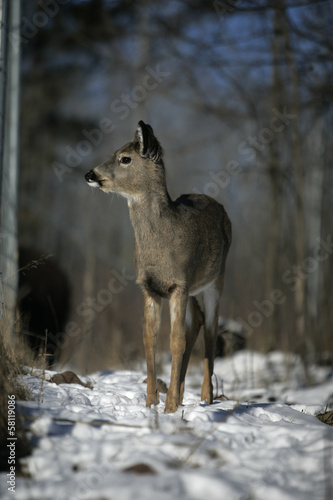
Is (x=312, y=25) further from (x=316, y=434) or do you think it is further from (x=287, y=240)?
(x=316, y=434)

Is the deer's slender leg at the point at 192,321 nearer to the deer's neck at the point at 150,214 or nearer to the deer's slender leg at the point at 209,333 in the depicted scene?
the deer's slender leg at the point at 209,333

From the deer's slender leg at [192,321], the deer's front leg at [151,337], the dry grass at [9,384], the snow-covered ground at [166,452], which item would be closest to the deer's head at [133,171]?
the deer's front leg at [151,337]

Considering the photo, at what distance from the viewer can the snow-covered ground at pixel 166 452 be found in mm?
2885

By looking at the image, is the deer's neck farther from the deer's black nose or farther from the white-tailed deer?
the deer's black nose

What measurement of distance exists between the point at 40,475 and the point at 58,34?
18.4 m

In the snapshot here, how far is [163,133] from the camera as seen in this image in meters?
23.4

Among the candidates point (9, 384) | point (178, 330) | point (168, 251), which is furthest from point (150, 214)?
point (9, 384)

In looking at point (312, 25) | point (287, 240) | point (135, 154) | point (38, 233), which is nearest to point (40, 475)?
point (135, 154)

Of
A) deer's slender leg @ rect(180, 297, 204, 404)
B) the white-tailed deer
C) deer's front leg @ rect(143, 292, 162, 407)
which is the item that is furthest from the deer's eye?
deer's slender leg @ rect(180, 297, 204, 404)

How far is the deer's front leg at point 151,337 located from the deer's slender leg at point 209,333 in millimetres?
692

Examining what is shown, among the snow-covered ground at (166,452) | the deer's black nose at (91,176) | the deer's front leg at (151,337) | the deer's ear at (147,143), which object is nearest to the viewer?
the snow-covered ground at (166,452)

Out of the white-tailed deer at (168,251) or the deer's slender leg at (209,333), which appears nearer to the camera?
the white-tailed deer at (168,251)

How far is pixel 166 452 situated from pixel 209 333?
2497mm

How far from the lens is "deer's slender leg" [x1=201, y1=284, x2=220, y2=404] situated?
5524mm
